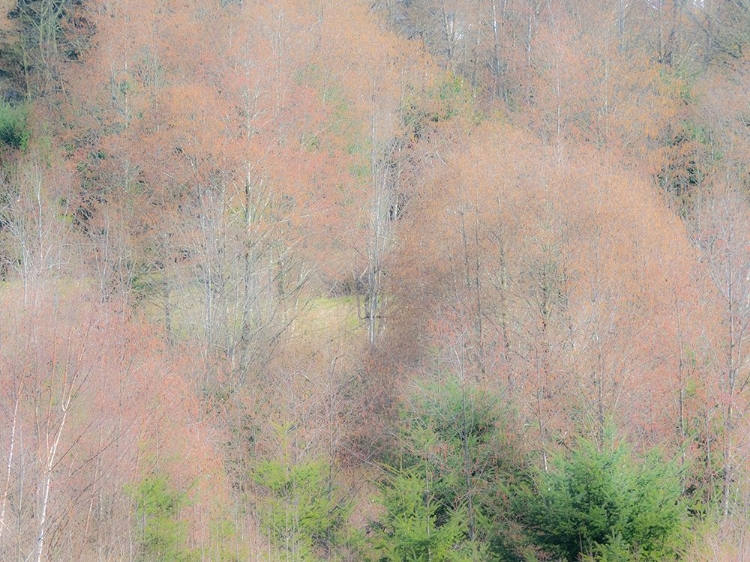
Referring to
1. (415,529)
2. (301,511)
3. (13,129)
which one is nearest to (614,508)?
(415,529)

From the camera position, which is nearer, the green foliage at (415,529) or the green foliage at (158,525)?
the green foliage at (415,529)

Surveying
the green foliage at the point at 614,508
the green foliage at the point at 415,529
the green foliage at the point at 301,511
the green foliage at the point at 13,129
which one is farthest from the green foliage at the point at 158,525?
the green foliage at the point at 13,129

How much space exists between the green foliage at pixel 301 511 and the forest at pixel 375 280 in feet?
0.23

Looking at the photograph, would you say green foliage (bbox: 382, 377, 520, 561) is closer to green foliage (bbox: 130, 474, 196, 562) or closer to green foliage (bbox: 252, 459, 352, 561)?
green foliage (bbox: 252, 459, 352, 561)

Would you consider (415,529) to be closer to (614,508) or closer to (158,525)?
(614,508)

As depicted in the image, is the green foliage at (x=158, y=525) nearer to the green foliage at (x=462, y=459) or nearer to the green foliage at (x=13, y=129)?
the green foliage at (x=462, y=459)

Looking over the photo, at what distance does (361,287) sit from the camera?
28875mm

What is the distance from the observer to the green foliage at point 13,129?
30891mm

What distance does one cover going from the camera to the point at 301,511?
15742 millimetres

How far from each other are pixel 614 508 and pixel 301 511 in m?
6.07

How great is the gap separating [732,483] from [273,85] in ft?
59.0

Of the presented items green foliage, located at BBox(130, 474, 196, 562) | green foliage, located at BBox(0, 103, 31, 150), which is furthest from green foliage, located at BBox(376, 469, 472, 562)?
green foliage, located at BBox(0, 103, 31, 150)

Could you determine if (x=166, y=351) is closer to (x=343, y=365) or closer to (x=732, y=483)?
(x=343, y=365)

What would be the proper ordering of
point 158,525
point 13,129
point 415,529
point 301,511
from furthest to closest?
1. point 13,129
2. point 301,511
3. point 158,525
4. point 415,529
